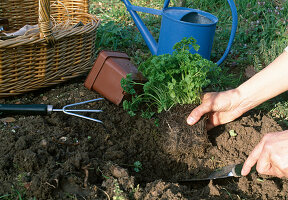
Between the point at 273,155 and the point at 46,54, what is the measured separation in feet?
5.47

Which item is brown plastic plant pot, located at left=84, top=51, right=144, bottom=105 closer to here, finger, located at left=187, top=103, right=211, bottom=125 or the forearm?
finger, located at left=187, top=103, right=211, bottom=125

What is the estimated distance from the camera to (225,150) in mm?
2117

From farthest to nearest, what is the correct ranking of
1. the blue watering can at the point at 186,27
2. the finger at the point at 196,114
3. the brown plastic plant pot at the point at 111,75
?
1. the blue watering can at the point at 186,27
2. the brown plastic plant pot at the point at 111,75
3. the finger at the point at 196,114

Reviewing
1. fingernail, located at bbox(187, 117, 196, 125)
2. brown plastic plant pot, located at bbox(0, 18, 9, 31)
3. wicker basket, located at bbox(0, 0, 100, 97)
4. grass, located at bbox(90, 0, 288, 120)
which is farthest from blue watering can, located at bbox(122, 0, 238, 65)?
brown plastic plant pot, located at bbox(0, 18, 9, 31)

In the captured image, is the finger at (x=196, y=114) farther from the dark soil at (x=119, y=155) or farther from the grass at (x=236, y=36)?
the grass at (x=236, y=36)

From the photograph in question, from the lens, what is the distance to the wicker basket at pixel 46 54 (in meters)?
2.25

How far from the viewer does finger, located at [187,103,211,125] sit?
2.02m

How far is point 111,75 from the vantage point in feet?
7.68

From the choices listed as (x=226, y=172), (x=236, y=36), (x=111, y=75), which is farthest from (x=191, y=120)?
(x=236, y=36)

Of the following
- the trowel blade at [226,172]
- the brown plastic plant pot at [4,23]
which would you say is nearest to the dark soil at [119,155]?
the trowel blade at [226,172]

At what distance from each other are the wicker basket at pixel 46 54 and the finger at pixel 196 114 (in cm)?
110

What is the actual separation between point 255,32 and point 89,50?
6.42 ft

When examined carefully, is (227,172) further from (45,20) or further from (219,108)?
(45,20)

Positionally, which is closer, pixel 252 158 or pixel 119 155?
pixel 252 158
